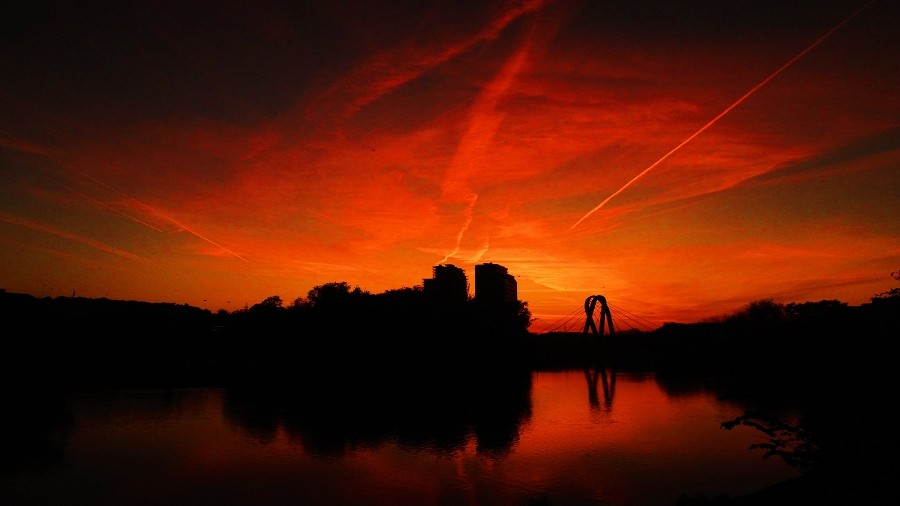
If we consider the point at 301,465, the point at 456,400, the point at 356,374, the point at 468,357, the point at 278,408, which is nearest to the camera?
the point at 301,465

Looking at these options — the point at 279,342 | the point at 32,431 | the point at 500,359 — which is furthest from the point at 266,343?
the point at 32,431

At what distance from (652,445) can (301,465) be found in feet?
64.8

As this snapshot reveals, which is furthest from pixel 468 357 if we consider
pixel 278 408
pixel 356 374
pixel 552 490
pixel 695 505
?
pixel 695 505

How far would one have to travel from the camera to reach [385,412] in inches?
1781

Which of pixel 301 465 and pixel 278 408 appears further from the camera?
pixel 278 408

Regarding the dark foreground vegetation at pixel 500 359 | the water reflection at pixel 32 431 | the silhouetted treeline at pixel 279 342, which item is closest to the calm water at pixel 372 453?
the water reflection at pixel 32 431

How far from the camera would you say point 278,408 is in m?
47.1

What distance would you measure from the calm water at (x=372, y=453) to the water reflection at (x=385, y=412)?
0.20m

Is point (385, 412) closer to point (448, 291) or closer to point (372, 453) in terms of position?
point (372, 453)

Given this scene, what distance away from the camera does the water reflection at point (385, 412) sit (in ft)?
109

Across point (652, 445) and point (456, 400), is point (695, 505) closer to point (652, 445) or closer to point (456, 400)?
point (652, 445)

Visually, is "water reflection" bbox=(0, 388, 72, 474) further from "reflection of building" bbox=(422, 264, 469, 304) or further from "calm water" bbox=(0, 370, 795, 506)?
"reflection of building" bbox=(422, 264, 469, 304)

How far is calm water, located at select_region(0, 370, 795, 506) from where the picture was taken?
72.8 feet

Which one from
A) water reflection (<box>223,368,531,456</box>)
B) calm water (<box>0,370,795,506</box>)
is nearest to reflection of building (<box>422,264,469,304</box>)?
water reflection (<box>223,368,531,456</box>)
